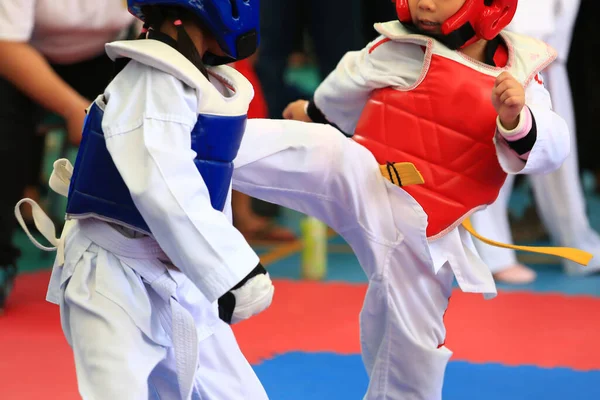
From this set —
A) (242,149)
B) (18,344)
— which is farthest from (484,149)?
(18,344)

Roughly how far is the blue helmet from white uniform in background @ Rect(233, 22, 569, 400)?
0.29m

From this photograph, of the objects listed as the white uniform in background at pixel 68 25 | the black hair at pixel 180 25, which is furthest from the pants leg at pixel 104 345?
the white uniform in background at pixel 68 25

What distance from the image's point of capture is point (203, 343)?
1.84 metres

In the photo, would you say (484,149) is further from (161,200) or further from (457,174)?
(161,200)

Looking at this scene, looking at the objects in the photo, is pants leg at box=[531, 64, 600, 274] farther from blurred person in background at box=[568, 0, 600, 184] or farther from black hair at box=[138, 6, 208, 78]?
black hair at box=[138, 6, 208, 78]

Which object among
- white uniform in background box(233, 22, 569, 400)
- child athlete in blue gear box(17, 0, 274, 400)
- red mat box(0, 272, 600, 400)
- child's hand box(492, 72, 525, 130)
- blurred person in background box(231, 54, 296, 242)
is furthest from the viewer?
blurred person in background box(231, 54, 296, 242)

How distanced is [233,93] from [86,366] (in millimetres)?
613

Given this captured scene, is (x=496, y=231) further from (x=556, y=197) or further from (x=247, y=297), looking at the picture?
(x=247, y=297)

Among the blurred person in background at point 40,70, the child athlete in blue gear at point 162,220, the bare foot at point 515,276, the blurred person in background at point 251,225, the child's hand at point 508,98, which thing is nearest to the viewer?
the child athlete in blue gear at point 162,220

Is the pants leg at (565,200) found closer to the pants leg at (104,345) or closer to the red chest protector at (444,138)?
the red chest protector at (444,138)

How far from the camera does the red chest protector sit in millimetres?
2117

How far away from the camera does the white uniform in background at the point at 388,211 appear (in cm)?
202

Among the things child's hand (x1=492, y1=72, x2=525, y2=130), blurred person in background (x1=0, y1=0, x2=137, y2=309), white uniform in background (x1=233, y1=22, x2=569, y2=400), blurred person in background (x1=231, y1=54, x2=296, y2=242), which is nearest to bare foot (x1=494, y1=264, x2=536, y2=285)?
blurred person in background (x1=231, y1=54, x2=296, y2=242)

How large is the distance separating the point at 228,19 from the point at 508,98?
0.65m
